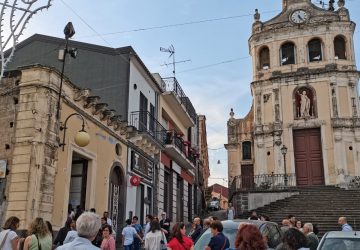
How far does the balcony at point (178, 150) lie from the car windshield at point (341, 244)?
15.9m

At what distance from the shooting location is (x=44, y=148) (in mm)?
11914

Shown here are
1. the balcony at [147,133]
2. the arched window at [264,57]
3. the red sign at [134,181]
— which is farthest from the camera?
the arched window at [264,57]

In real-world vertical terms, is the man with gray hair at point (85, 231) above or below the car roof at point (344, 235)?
above

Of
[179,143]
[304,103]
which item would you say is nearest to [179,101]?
[179,143]

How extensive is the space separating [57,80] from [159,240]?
615 centimetres

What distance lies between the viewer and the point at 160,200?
21984mm

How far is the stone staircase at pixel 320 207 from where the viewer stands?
71.4 ft

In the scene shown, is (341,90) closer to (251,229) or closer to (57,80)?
(57,80)

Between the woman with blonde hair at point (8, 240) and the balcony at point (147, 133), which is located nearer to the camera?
the woman with blonde hair at point (8, 240)

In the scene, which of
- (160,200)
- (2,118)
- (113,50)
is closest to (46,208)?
(2,118)

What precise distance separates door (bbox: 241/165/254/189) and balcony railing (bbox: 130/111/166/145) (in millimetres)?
12069

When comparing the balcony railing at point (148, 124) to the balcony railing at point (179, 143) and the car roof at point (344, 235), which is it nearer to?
the balcony railing at point (179, 143)

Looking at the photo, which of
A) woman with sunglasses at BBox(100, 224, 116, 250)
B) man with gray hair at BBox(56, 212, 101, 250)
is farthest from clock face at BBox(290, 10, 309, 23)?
man with gray hair at BBox(56, 212, 101, 250)

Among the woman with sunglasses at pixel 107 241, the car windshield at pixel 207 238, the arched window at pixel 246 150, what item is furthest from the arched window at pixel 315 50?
the woman with sunglasses at pixel 107 241
